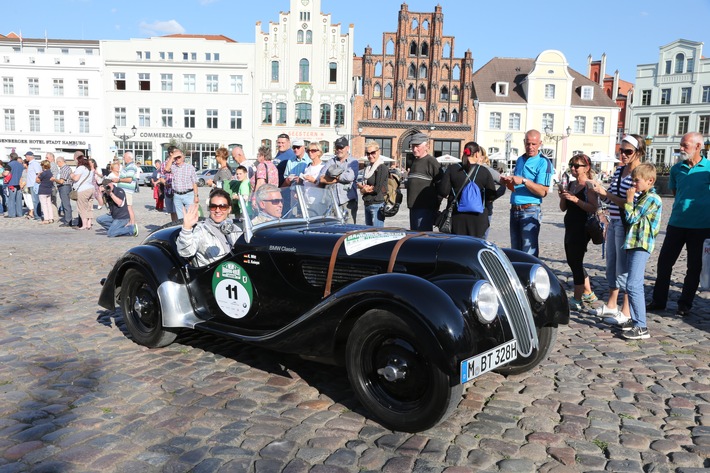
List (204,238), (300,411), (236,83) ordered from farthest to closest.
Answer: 1. (236,83)
2. (204,238)
3. (300,411)

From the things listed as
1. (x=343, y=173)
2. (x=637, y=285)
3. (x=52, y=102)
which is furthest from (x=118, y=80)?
(x=637, y=285)

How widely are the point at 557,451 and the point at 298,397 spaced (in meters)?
1.72

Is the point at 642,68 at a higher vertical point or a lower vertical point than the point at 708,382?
higher

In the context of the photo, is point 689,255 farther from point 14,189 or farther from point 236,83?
point 236,83

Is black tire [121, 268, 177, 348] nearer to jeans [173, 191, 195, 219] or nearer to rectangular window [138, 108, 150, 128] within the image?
jeans [173, 191, 195, 219]

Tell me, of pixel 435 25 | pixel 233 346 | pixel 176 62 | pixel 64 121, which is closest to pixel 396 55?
pixel 435 25

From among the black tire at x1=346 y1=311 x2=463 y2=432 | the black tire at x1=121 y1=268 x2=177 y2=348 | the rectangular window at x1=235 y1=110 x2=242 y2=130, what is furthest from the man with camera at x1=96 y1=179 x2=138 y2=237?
the rectangular window at x1=235 y1=110 x2=242 y2=130

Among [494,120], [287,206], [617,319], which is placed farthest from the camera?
[494,120]

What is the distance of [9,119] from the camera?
4859cm

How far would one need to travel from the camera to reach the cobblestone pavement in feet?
10.2

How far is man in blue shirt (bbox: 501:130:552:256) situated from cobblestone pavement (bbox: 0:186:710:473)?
3.88ft

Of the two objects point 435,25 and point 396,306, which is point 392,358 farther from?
point 435,25

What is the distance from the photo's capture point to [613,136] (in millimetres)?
51500

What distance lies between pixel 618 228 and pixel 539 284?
2.48m
